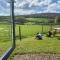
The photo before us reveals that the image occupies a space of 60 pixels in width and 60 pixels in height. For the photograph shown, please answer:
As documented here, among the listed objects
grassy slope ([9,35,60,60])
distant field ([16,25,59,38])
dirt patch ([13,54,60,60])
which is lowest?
dirt patch ([13,54,60,60])

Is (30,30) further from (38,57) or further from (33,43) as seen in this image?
(38,57)

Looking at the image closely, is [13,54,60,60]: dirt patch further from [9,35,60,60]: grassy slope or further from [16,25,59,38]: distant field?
[16,25,59,38]: distant field

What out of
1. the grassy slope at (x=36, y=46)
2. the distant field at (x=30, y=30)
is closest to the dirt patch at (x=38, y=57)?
the grassy slope at (x=36, y=46)

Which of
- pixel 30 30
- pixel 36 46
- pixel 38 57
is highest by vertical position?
pixel 30 30

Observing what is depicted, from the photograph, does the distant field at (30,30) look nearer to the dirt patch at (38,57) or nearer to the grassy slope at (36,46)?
the grassy slope at (36,46)

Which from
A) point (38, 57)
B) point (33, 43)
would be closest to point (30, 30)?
point (33, 43)

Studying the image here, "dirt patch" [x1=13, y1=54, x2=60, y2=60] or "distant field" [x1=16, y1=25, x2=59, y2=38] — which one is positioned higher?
"distant field" [x1=16, y1=25, x2=59, y2=38]

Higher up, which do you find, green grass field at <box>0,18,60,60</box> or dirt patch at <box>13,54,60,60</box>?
green grass field at <box>0,18,60,60</box>

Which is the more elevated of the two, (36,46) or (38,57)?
(36,46)

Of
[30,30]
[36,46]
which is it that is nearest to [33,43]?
[36,46]

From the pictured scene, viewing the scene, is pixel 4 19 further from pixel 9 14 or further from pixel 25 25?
pixel 25 25

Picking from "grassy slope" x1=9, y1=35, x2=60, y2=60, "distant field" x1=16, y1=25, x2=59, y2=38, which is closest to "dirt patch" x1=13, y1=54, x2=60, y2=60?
"grassy slope" x1=9, y1=35, x2=60, y2=60

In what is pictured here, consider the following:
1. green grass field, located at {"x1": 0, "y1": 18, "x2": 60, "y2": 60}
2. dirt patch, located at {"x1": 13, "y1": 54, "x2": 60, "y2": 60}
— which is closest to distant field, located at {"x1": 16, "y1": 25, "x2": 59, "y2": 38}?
green grass field, located at {"x1": 0, "y1": 18, "x2": 60, "y2": 60}

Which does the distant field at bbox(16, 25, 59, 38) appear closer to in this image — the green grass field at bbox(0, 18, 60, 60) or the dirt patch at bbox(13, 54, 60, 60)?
the green grass field at bbox(0, 18, 60, 60)
